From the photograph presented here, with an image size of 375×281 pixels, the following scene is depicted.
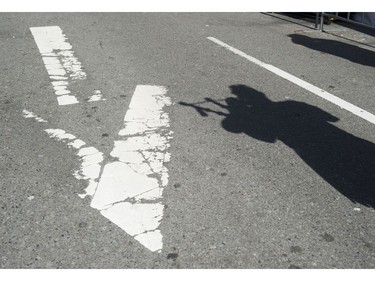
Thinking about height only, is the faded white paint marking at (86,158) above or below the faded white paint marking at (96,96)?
below

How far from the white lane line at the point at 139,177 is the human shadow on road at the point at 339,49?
13.5ft

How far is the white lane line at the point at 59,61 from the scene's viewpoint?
5.85 m

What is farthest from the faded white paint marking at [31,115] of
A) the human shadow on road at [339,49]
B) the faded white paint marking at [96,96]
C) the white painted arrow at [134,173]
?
the human shadow on road at [339,49]

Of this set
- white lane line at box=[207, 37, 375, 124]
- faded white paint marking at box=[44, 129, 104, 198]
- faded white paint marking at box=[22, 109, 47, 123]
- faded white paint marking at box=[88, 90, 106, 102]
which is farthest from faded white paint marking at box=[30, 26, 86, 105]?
white lane line at box=[207, 37, 375, 124]

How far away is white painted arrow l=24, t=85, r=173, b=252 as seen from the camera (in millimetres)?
3411

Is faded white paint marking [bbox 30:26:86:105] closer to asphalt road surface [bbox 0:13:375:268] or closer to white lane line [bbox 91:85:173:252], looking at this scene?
asphalt road surface [bbox 0:13:375:268]

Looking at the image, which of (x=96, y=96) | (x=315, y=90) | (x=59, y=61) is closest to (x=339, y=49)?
(x=315, y=90)

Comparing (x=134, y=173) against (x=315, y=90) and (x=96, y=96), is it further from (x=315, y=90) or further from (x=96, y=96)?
(x=315, y=90)

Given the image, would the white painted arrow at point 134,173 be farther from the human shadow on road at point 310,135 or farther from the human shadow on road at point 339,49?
the human shadow on road at point 339,49

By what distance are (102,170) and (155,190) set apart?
66 cm

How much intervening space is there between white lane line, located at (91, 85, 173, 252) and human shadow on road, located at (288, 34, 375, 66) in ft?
13.5

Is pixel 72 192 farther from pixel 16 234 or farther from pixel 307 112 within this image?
pixel 307 112

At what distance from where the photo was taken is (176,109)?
213 inches
